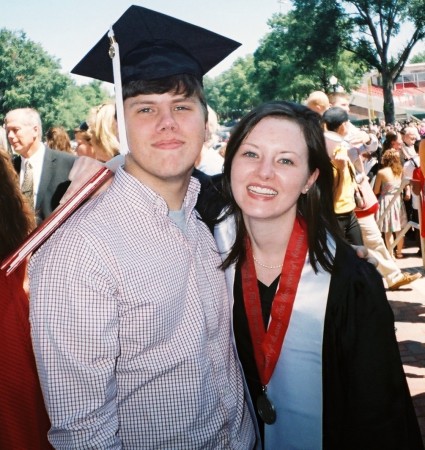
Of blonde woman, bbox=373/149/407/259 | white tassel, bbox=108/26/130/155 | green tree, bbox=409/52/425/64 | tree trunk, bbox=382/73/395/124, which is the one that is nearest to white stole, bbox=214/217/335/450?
white tassel, bbox=108/26/130/155

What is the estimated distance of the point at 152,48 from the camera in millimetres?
1874

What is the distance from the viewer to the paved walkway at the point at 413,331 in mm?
3517

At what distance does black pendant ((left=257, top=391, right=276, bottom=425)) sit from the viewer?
1898 millimetres

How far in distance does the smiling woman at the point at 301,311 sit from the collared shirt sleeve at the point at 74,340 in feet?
2.41

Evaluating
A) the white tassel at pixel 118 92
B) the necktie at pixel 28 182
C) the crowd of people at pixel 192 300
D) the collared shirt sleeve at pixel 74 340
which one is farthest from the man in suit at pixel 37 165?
the collared shirt sleeve at pixel 74 340

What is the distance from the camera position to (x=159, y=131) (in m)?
1.63

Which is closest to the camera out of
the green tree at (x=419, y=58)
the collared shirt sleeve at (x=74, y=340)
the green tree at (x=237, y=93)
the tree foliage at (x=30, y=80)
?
the collared shirt sleeve at (x=74, y=340)

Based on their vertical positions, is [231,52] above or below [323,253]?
above

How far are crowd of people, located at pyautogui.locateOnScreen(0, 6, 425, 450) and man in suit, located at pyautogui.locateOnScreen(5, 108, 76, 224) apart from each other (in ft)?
8.83

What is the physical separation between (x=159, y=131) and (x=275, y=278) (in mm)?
859

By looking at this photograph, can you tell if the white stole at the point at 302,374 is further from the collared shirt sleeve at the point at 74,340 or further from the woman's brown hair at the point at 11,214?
the woman's brown hair at the point at 11,214

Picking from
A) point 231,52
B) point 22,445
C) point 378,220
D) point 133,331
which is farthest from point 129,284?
point 378,220

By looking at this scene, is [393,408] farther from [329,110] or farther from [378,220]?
[378,220]

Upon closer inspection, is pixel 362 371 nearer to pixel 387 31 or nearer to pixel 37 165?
pixel 37 165
